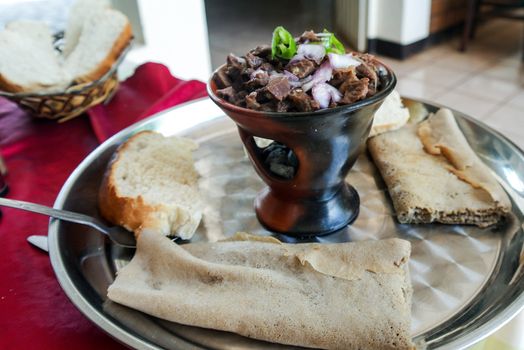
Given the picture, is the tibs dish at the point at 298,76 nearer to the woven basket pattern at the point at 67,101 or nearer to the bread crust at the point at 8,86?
the woven basket pattern at the point at 67,101

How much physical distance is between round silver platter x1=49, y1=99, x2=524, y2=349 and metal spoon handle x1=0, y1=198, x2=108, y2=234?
0.04 meters

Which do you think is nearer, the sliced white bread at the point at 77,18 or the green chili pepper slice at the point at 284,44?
the green chili pepper slice at the point at 284,44

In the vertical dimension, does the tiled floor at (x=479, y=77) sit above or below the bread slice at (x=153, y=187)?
below

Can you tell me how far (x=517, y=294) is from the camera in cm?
63

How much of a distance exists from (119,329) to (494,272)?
55 cm

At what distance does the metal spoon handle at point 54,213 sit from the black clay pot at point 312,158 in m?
0.28

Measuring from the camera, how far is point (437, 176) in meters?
0.88

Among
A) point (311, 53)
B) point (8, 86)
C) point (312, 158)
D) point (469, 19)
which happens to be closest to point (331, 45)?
point (311, 53)

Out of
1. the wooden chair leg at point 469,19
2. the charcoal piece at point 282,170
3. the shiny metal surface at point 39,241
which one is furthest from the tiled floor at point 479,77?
the shiny metal surface at point 39,241

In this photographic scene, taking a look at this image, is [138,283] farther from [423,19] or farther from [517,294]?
[423,19]

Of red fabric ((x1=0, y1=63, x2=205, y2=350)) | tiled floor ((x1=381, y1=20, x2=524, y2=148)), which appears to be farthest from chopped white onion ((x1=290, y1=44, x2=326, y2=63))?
tiled floor ((x1=381, y1=20, x2=524, y2=148))

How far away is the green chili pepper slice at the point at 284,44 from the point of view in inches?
27.8

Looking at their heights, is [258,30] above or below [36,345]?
below

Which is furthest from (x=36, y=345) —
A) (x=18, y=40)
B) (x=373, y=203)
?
(x=18, y=40)
